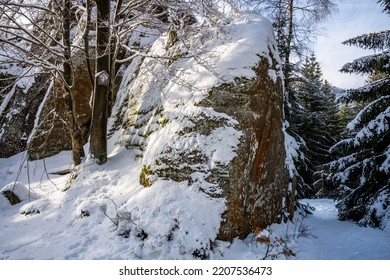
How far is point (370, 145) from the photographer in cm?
632

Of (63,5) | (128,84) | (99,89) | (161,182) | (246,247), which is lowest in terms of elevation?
(246,247)

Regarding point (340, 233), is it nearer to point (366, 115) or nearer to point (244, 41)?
point (366, 115)

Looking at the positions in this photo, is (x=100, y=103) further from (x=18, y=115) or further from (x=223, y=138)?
(x=18, y=115)

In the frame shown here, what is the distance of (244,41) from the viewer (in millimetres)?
5457

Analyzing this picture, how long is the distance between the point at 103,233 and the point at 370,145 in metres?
6.34

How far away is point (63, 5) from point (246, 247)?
662cm

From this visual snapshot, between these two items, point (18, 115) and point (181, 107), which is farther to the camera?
point (18, 115)

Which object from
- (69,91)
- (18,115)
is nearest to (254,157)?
(69,91)

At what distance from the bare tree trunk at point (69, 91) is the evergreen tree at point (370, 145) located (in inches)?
262

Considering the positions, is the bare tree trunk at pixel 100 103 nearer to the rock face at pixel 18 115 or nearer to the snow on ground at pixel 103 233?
the snow on ground at pixel 103 233

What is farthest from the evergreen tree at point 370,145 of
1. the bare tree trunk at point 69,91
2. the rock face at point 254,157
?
the bare tree trunk at point 69,91

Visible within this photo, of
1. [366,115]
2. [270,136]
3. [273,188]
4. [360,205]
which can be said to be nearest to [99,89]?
[270,136]

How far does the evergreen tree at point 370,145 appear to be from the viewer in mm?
5715
